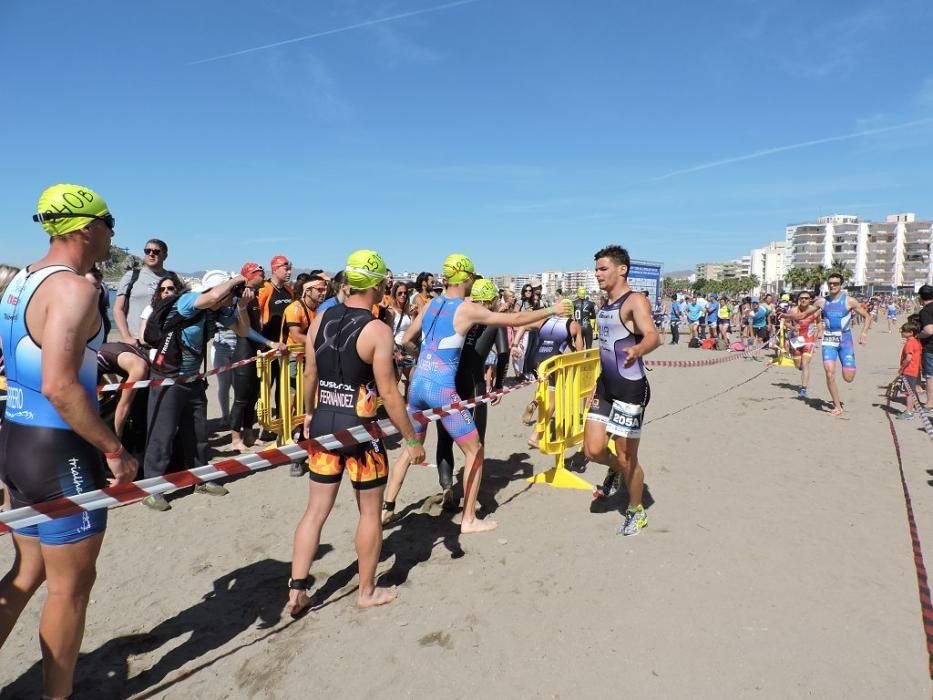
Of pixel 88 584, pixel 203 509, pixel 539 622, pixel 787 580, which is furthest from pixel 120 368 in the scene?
pixel 787 580

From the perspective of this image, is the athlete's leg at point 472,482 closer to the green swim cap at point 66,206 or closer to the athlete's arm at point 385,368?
the athlete's arm at point 385,368

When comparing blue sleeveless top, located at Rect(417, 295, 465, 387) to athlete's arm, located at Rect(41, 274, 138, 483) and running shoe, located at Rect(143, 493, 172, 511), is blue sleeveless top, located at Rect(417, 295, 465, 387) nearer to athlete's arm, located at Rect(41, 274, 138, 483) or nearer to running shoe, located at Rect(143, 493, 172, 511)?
athlete's arm, located at Rect(41, 274, 138, 483)

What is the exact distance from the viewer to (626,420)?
4.22 m

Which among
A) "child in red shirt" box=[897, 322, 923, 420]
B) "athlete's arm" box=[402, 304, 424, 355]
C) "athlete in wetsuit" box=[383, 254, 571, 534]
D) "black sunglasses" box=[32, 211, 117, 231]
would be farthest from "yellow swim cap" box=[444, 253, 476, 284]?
"child in red shirt" box=[897, 322, 923, 420]

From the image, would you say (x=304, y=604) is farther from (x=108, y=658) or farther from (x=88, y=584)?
(x=88, y=584)

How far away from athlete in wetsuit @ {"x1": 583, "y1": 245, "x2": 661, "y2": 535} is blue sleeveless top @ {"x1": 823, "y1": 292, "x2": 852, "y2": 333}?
20.1 ft

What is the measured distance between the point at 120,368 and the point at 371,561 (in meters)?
2.78

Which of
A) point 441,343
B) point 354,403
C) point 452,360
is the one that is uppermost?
point 441,343

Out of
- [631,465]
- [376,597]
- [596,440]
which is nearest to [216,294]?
[376,597]

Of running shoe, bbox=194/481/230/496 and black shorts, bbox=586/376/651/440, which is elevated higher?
black shorts, bbox=586/376/651/440

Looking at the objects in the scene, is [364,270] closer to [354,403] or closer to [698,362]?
[354,403]

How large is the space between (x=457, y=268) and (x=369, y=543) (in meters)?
2.08

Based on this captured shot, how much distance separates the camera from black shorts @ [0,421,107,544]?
6.98 ft

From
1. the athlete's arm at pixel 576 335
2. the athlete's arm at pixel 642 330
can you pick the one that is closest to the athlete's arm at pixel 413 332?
the athlete's arm at pixel 642 330
